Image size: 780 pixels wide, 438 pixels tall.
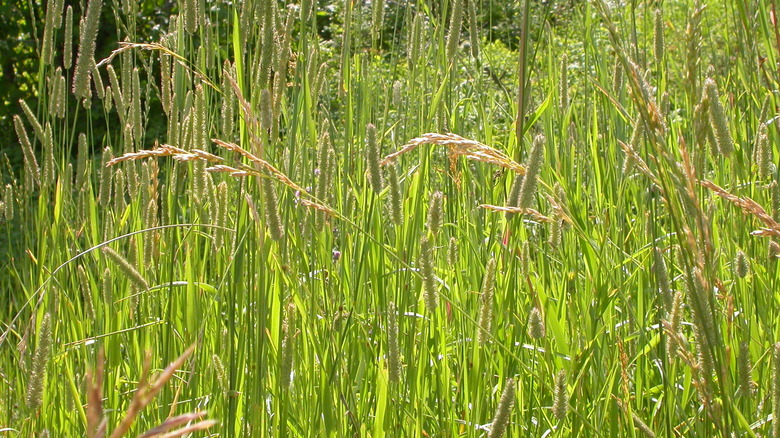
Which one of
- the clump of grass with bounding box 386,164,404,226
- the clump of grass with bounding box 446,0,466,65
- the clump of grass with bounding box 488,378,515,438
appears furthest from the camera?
the clump of grass with bounding box 446,0,466,65

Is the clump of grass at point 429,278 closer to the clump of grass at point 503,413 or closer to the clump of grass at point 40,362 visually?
the clump of grass at point 503,413

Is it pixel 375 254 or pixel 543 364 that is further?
pixel 375 254

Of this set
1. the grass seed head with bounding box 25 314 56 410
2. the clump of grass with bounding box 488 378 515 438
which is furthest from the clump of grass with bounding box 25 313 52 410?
the clump of grass with bounding box 488 378 515 438

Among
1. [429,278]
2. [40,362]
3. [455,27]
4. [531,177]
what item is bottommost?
[40,362]

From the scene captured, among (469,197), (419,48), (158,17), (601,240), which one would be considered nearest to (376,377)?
(601,240)

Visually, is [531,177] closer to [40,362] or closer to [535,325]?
[535,325]

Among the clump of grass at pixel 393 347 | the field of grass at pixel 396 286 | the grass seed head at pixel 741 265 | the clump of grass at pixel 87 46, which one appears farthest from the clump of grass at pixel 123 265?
the grass seed head at pixel 741 265

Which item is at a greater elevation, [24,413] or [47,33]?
[47,33]

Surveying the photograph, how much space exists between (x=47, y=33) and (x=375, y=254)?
33.6 inches

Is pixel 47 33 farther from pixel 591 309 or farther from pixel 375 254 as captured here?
pixel 591 309

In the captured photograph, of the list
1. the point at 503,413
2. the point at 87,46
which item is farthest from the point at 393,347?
the point at 87,46

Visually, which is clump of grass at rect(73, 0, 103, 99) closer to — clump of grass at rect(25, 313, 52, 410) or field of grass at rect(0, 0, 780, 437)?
field of grass at rect(0, 0, 780, 437)

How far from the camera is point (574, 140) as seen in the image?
206cm

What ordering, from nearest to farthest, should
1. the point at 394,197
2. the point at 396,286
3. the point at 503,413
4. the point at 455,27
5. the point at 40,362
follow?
the point at 503,413, the point at 40,362, the point at 394,197, the point at 396,286, the point at 455,27
